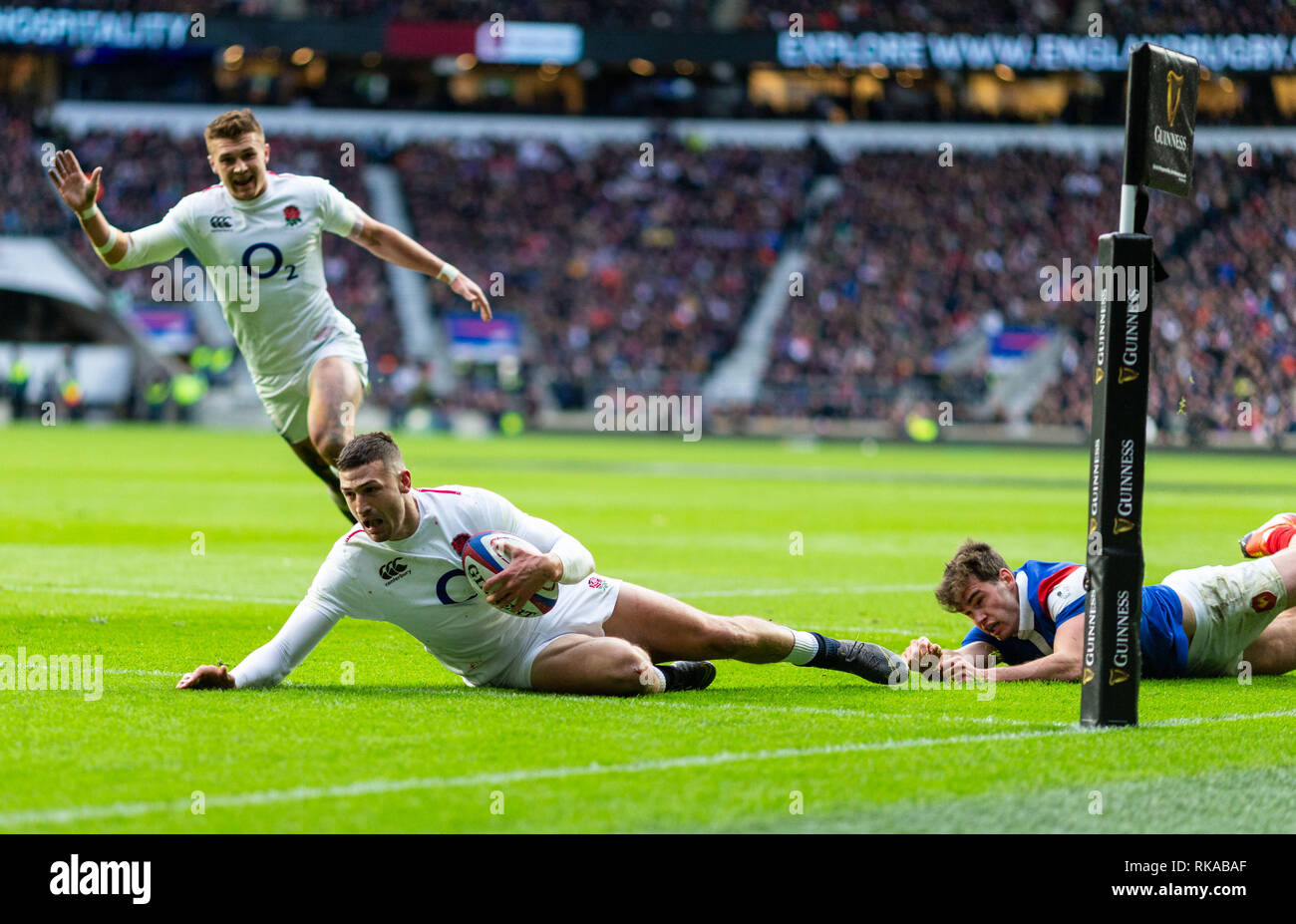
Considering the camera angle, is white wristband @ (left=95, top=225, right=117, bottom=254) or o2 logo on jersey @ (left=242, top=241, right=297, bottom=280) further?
o2 logo on jersey @ (left=242, top=241, right=297, bottom=280)

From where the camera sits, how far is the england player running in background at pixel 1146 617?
26.3 ft

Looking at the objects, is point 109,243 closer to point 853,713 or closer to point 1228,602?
point 853,713

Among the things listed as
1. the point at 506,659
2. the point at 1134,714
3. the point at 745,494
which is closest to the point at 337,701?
the point at 506,659

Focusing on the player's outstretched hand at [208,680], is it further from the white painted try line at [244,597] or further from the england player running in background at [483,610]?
the white painted try line at [244,597]

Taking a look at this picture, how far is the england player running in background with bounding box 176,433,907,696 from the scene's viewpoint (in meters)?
7.14

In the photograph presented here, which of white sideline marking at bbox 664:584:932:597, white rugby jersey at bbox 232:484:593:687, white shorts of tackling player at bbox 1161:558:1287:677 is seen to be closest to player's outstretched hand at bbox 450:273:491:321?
white rugby jersey at bbox 232:484:593:687

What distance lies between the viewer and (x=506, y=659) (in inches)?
306

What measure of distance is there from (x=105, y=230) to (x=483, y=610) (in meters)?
4.03

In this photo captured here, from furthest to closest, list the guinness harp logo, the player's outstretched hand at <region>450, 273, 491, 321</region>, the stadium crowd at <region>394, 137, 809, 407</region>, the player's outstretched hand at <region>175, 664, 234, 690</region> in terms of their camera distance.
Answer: the stadium crowd at <region>394, 137, 809, 407</region> → the player's outstretched hand at <region>450, 273, 491, 321</region> → the player's outstretched hand at <region>175, 664, 234, 690</region> → the guinness harp logo

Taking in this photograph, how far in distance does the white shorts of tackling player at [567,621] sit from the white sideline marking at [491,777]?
1561mm

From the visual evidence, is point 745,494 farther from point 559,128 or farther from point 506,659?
point 559,128

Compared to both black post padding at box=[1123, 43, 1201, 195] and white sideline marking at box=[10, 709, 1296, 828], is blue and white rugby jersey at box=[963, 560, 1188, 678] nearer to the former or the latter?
white sideline marking at box=[10, 709, 1296, 828]

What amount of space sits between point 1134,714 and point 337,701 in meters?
3.43

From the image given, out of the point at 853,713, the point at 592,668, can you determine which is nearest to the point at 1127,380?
the point at 853,713
